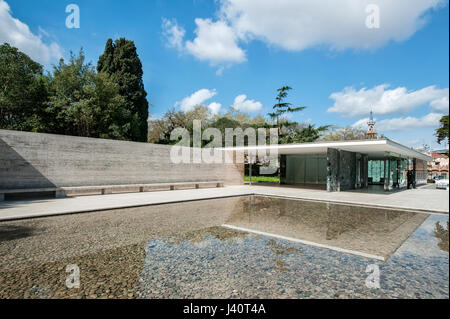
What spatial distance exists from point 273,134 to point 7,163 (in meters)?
22.2

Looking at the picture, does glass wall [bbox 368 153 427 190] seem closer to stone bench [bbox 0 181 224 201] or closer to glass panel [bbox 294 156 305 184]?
glass panel [bbox 294 156 305 184]

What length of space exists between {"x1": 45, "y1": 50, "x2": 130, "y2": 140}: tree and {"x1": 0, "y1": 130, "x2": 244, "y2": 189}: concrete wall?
302 inches

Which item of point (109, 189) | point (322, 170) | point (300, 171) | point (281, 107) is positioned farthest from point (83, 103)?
point (322, 170)

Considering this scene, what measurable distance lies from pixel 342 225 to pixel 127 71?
2162 cm

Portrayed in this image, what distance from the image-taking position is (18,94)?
1642 centimetres

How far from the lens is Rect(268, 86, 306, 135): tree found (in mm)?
25984

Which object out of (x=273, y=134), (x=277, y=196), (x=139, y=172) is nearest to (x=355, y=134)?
(x=273, y=134)

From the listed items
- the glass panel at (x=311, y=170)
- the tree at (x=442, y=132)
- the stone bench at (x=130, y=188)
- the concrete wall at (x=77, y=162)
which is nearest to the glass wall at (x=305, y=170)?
the glass panel at (x=311, y=170)

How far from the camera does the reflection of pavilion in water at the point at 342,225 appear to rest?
444cm

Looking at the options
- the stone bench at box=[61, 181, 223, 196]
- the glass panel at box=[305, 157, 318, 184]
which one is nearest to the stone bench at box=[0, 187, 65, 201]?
the stone bench at box=[61, 181, 223, 196]

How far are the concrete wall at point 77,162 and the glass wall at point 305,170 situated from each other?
32.8ft

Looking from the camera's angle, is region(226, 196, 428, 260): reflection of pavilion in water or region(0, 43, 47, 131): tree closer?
region(226, 196, 428, 260): reflection of pavilion in water

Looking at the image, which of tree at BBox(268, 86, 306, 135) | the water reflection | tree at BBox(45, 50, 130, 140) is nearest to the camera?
the water reflection

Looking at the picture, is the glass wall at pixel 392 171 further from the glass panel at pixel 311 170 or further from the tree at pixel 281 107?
the tree at pixel 281 107
